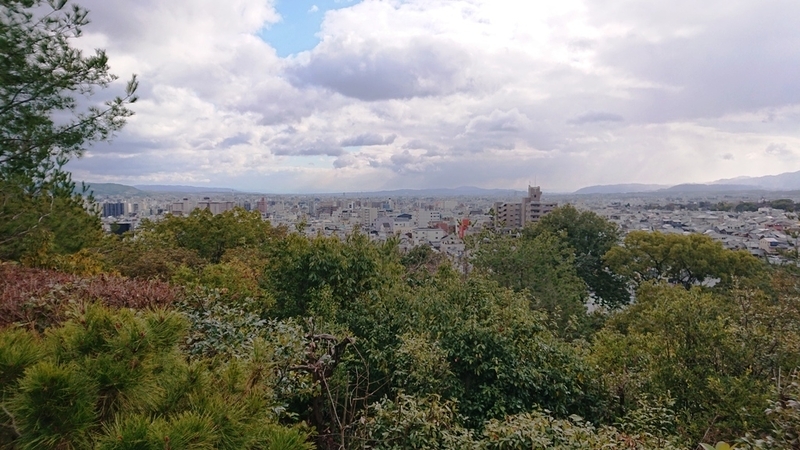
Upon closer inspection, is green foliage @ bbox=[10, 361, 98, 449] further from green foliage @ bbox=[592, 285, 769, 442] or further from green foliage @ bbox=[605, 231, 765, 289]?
green foliage @ bbox=[605, 231, 765, 289]

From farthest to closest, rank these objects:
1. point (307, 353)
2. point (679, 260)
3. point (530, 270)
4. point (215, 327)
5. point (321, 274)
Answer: point (679, 260) → point (530, 270) → point (321, 274) → point (215, 327) → point (307, 353)

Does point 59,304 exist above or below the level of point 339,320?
above

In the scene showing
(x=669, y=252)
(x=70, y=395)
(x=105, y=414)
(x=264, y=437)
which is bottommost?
(x=669, y=252)

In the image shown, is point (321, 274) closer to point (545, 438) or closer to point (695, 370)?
point (545, 438)

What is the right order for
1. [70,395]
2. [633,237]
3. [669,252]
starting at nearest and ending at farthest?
[70,395]
[669,252]
[633,237]

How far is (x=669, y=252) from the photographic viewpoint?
618 inches

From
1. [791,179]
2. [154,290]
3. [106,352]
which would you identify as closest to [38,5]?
[154,290]

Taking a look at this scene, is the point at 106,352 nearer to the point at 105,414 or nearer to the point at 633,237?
the point at 105,414

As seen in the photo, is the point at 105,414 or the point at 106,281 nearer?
the point at 105,414

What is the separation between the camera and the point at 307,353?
344 centimetres

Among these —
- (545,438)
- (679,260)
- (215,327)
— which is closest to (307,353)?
(215,327)

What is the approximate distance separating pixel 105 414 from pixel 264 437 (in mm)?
554

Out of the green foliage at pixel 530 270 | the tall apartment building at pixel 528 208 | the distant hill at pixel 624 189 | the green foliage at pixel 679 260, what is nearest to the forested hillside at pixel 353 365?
the green foliage at pixel 530 270

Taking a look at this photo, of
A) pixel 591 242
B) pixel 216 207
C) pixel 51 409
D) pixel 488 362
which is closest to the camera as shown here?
pixel 51 409
